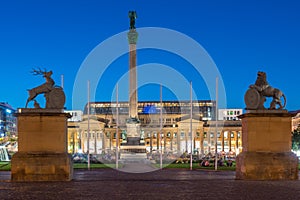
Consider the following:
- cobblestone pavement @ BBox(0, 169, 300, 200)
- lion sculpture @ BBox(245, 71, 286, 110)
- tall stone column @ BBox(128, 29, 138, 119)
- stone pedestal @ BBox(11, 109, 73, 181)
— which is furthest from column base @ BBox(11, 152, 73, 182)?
tall stone column @ BBox(128, 29, 138, 119)

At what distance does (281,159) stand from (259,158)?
4.57 ft

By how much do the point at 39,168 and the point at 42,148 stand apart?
1.39 m

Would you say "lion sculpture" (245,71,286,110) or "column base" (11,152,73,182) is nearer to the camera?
"column base" (11,152,73,182)

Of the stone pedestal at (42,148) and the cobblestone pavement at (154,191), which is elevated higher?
the stone pedestal at (42,148)

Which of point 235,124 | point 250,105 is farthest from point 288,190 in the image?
point 235,124

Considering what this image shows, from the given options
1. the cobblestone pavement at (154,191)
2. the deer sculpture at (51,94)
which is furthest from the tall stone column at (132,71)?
the cobblestone pavement at (154,191)

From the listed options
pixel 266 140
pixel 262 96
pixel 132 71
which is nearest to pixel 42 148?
pixel 266 140

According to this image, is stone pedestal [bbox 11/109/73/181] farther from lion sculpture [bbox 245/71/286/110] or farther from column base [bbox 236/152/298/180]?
lion sculpture [bbox 245/71/286/110]

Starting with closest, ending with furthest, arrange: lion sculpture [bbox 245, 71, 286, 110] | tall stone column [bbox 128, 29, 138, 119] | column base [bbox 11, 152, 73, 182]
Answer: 1. column base [bbox 11, 152, 73, 182]
2. lion sculpture [bbox 245, 71, 286, 110]
3. tall stone column [bbox 128, 29, 138, 119]

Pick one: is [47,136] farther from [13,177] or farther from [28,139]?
[13,177]

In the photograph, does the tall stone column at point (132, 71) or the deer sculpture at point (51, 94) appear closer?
the deer sculpture at point (51, 94)

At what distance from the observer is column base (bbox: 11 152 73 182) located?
1147 inches

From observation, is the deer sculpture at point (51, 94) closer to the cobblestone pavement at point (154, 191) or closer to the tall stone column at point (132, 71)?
the cobblestone pavement at point (154, 191)

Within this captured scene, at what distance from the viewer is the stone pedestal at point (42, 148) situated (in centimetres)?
2916
